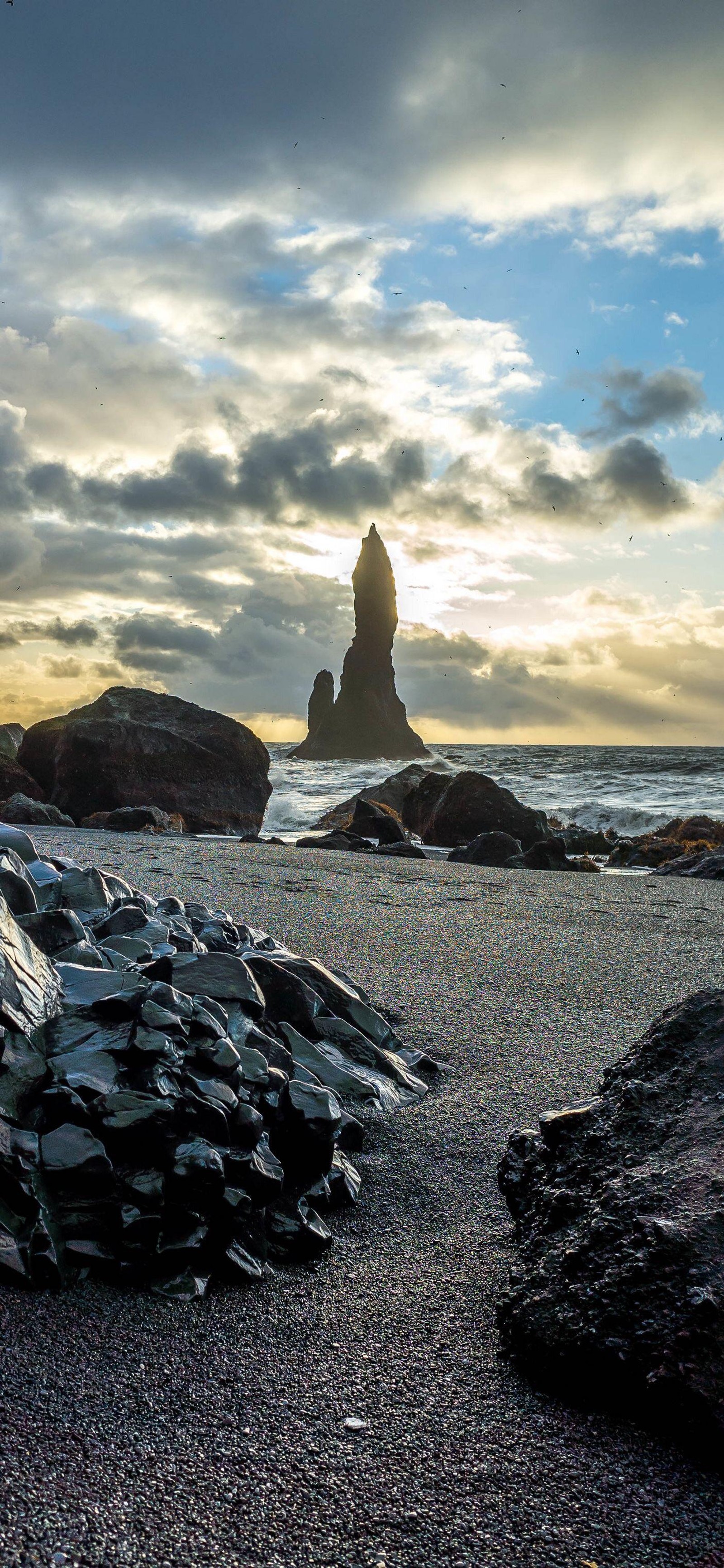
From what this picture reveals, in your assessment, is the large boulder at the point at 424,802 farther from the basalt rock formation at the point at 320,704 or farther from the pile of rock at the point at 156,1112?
the basalt rock formation at the point at 320,704

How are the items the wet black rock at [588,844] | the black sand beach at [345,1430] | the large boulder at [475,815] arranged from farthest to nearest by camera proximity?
the wet black rock at [588,844] < the large boulder at [475,815] < the black sand beach at [345,1430]

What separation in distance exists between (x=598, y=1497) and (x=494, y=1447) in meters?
0.16

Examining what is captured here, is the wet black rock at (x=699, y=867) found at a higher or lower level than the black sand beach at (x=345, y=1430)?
higher

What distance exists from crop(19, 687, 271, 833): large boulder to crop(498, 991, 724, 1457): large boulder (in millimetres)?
11123

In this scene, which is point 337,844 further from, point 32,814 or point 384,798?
point 384,798

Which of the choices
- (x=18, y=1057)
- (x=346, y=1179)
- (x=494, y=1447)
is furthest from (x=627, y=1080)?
(x=18, y=1057)

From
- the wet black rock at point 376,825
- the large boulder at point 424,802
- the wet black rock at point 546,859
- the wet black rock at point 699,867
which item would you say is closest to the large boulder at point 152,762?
the large boulder at point 424,802

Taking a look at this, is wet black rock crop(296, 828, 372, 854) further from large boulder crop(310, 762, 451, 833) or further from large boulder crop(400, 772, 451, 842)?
large boulder crop(310, 762, 451, 833)

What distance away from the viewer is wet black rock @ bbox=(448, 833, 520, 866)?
31.0 feet

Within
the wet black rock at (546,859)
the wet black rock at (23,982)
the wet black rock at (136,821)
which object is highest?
the wet black rock at (23,982)

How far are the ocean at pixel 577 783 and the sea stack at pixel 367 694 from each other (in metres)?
A: 44.9

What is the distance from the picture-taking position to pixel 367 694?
87938 millimetres

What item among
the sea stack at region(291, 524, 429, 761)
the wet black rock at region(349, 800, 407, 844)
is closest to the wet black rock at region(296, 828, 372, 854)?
the wet black rock at region(349, 800, 407, 844)

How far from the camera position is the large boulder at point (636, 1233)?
57.3 inches
